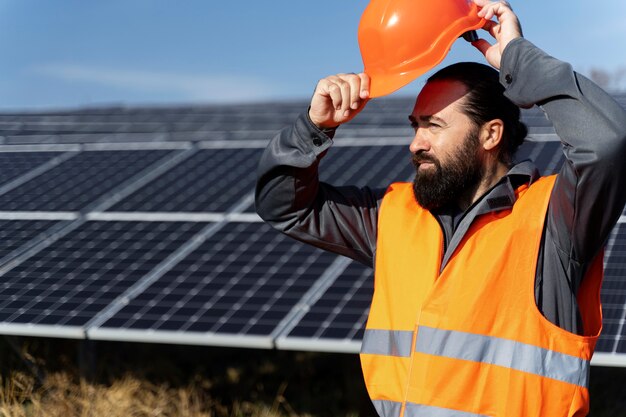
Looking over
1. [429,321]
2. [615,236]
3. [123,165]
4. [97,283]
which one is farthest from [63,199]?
Answer: [429,321]

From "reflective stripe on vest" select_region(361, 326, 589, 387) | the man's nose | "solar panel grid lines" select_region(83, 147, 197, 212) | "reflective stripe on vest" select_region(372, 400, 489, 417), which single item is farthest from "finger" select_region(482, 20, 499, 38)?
"solar panel grid lines" select_region(83, 147, 197, 212)

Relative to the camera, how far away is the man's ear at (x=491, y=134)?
3373 mm

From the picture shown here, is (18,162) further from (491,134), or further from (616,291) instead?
(491,134)

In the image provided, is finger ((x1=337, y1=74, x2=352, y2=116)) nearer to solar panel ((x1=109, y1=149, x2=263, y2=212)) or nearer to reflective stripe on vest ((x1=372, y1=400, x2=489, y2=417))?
reflective stripe on vest ((x1=372, y1=400, x2=489, y2=417))

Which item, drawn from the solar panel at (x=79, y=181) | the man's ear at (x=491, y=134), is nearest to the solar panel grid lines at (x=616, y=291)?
the man's ear at (x=491, y=134)

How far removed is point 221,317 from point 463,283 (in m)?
2.83

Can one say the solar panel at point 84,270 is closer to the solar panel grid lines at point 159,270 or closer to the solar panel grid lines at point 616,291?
the solar panel grid lines at point 159,270

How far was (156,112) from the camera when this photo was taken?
15.2m

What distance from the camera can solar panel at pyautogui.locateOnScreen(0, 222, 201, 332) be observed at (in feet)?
19.9

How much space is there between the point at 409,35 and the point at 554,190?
2.86 feet

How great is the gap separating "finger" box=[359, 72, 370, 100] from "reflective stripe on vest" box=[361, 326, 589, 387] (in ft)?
2.74

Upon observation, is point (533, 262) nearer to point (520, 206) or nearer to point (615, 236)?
point (520, 206)

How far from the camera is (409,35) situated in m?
3.57

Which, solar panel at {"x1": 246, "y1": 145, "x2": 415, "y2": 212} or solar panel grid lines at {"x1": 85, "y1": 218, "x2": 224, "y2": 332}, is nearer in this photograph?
solar panel grid lines at {"x1": 85, "y1": 218, "x2": 224, "y2": 332}
